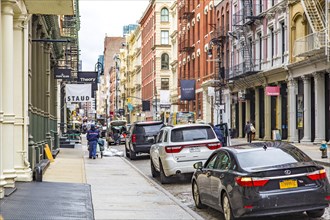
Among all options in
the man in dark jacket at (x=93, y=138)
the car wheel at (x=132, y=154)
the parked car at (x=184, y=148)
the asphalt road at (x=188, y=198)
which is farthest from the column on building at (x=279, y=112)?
the parked car at (x=184, y=148)

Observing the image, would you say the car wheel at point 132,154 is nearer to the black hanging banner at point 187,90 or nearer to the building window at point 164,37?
the black hanging banner at point 187,90

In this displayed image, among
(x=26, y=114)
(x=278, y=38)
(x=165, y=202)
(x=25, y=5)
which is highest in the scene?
(x=278, y=38)

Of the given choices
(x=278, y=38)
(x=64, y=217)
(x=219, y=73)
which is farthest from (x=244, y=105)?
(x=64, y=217)

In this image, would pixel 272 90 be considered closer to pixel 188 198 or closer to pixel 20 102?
Answer: pixel 188 198

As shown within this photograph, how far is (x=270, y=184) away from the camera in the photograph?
32.9 feet

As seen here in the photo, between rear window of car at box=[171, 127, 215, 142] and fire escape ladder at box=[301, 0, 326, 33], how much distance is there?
60.0 ft

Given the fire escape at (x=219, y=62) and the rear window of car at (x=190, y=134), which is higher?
the fire escape at (x=219, y=62)

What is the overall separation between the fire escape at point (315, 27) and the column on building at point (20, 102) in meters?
21.3

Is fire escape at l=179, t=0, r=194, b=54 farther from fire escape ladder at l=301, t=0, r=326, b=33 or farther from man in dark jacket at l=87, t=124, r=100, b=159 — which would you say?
man in dark jacket at l=87, t=124, r=100, b=159

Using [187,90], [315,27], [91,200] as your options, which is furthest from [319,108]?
[187,90]

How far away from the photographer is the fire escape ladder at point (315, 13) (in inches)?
1363

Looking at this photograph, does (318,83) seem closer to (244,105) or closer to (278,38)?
(278,38)

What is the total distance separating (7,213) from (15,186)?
3837mm

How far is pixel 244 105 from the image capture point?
50875 millimetres
